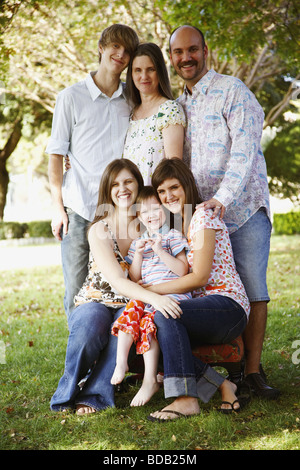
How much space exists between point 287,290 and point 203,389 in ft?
17.8

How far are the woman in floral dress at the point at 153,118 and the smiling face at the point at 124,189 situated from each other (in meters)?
0.19

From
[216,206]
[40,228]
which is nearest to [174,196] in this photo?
[216,206]

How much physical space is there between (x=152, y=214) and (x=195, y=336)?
2.98ft

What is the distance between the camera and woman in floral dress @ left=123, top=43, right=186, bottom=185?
3855 millimetres

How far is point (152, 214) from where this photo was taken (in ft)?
12.3

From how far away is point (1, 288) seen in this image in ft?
33.0

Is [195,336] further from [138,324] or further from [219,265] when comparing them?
[219,265]

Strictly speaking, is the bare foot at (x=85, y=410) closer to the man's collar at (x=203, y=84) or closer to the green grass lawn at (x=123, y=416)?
the green grass lawn at (x=123, y=416)

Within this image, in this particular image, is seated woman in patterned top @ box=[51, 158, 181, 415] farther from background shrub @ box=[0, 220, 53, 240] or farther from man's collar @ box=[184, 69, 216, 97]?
background shrub @ box=[0, 220, 53, 240]

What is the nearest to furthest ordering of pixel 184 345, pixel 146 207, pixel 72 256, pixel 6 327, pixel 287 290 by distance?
1. pixel 184 345
2. pixel 146 207
3. pixel 72 256
4. pixel 6 327
5. pixel 287 290

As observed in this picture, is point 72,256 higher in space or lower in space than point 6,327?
higher

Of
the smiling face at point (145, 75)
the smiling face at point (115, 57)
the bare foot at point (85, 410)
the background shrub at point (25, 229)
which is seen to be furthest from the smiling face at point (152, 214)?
the background shrub at point (25, 229)
